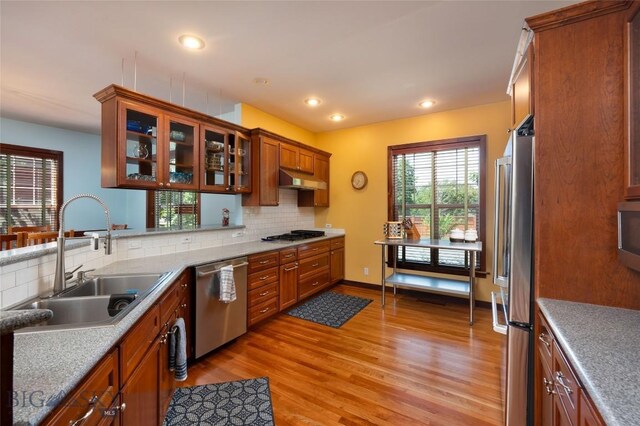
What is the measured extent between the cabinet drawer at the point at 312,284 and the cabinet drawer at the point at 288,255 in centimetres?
39

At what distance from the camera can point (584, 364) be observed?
0.87 m

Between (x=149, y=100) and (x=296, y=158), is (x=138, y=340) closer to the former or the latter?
(x=149, y=100)

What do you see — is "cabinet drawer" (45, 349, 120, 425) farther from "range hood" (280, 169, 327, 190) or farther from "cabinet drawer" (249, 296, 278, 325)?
"range hood" (280, 169, 327, 190)

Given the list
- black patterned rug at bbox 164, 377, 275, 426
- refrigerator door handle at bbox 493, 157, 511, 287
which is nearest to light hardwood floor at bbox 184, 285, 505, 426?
black patterned rug at bbox 164, 377, 275, 426

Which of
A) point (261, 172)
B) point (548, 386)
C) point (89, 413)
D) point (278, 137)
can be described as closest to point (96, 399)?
point (89, 413)

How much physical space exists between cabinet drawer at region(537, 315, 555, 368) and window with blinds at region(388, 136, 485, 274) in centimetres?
267

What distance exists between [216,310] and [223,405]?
2.75 feet

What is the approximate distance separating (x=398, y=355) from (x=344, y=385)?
682 millimetres

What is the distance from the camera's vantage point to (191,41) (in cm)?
231

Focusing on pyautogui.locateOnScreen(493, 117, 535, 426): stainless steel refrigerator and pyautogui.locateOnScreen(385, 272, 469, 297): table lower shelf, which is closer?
pyautogui.locateOnScreen(493, 117, 535, 426): stainless steel refrigerator

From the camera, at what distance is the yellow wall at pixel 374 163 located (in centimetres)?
375

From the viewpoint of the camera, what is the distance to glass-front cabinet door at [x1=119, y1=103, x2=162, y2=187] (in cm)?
247

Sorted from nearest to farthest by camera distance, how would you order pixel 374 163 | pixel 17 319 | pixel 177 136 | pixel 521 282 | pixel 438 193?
pixel 17 319 → pixel 521 282 → pixel 177 136 → pixel 438 193 → pixel 374 163

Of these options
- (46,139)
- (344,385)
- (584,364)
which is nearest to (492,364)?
(344,385)
